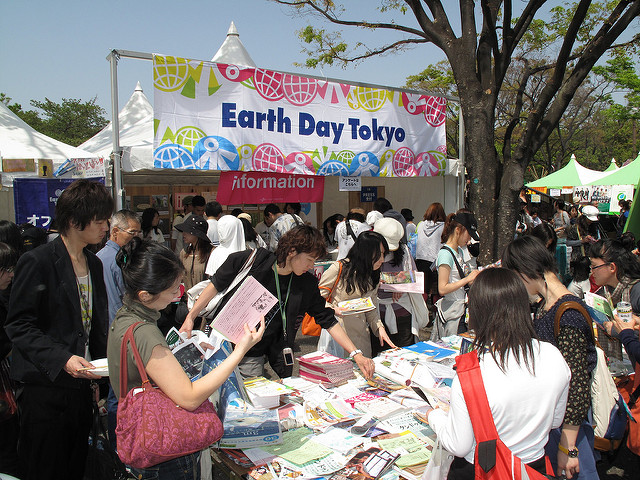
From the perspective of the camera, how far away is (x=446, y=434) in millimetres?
1707

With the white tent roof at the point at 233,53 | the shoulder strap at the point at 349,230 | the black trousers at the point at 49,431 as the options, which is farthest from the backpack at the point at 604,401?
the white tent roof at the point at 233,53

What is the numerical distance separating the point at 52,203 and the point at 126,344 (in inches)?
176

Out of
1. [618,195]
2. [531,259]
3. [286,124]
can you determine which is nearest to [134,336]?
[531,259]

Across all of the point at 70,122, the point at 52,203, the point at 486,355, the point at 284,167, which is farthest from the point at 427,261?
the point at 70,122

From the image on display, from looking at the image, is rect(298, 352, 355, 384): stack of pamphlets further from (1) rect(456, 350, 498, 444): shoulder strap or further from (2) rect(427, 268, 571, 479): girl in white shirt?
(1) rect(456, 350, 498, 444): shoulder strap

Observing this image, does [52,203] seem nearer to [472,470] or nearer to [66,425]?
[66,425]

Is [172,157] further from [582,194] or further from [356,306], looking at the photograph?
[582,194]

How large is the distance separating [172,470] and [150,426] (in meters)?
0.30

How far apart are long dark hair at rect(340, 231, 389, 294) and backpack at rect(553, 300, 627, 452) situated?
162 centimetres

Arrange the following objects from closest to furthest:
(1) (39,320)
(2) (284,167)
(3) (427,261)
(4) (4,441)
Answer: (1) (39,320) < (4) (4,441) < (2) (284,167) < (3) (427,261)

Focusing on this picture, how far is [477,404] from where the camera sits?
161cm

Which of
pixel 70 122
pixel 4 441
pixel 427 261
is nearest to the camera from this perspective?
pixel 4 441

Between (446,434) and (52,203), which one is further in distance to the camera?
(52,203)

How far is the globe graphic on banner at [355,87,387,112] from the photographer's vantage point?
7320 millimetres
